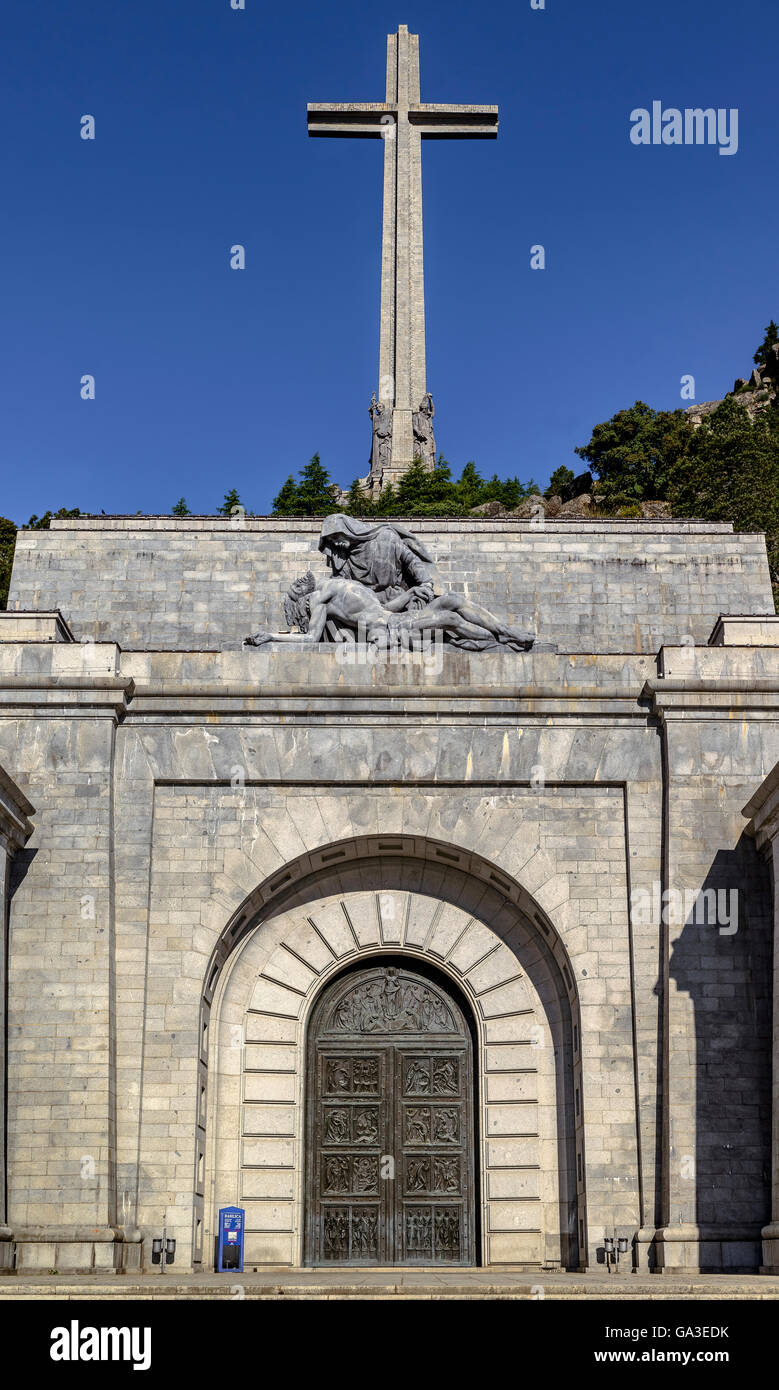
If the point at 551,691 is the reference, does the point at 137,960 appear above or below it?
below

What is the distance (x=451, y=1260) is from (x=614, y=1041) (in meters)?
3.85

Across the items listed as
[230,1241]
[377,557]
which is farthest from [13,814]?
[377,557]

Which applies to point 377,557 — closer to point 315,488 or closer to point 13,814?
point 13,814

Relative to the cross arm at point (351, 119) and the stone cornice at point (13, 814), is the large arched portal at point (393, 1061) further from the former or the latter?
the cross arm at point (351, 119)

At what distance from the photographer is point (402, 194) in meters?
58.9

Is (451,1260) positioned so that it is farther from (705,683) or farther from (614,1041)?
(705,683)

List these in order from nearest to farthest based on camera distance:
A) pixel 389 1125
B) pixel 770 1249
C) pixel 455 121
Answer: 1. pixel 770 1249
2. pixel 389 1125
3. pixel 455 121

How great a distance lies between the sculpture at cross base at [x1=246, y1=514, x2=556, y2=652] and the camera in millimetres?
22469

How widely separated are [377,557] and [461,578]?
420cm

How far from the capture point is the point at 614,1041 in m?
20.3

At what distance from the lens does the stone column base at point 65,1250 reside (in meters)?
18.4

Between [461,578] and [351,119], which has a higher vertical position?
[351,119]
